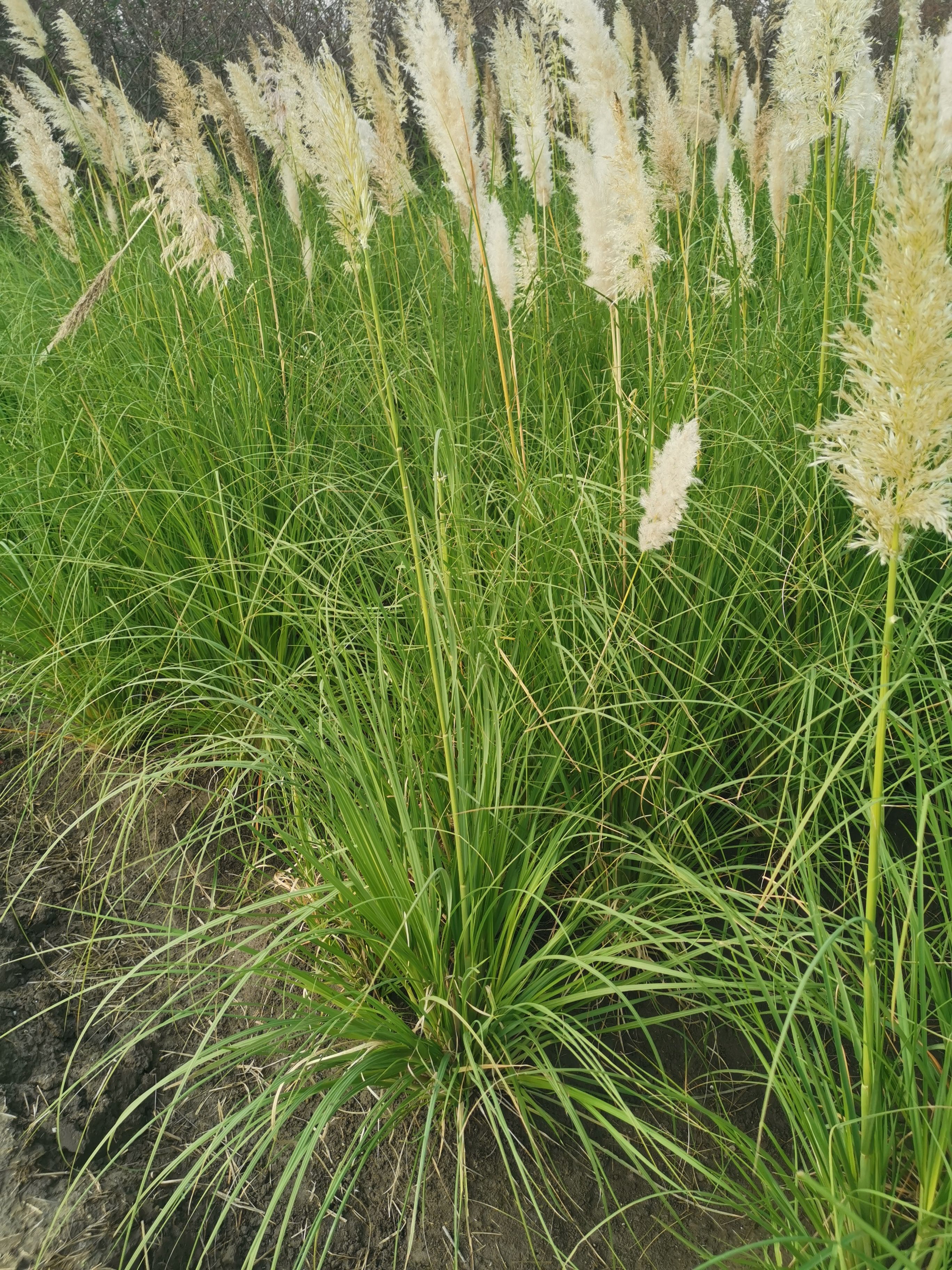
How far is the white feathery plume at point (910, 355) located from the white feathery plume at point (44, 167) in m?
2.99

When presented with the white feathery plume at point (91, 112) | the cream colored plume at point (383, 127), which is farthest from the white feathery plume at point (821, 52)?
the white feathery plume at point (91, 112)

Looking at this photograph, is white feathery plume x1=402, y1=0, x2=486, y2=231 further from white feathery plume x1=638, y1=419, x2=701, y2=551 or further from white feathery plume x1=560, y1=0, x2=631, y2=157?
white feathery plume x1=638, y1=419, x2=701, y2=551

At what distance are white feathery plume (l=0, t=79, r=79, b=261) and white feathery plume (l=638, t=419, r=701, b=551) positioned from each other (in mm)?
A: 2597

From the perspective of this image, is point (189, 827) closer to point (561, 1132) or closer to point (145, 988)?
point (145, 988)

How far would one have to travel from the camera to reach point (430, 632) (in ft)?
5.15

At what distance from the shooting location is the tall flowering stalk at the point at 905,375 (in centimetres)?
92

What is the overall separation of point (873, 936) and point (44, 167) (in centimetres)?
334

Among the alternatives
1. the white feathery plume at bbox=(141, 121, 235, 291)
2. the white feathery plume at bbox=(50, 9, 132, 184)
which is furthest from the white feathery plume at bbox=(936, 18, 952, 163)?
the white feathery plume at bbox=(50, 9, 132, 184)

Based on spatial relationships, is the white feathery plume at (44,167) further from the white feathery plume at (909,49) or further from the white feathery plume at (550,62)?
the white feathery plume at (909,49)

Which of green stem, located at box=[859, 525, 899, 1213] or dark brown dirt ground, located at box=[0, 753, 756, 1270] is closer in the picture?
green stem, located at box=[859, 525, 899, 1213]

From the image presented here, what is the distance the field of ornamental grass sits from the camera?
1.43 meters

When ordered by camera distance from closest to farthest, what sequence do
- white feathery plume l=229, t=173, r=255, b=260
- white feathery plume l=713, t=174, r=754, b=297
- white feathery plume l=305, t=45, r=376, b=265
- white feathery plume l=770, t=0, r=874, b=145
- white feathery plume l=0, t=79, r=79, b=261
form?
white feathery plume l=305, t=45, r=376, b=265 < white feathery plume l=770, t=0, r=874, b=145 < white feathery plume l=713, t=174, r=754, b=297 < white feathery plume l=229, t=173, r=255, b=260 < white feathery plume l=0, t=79, r=79, b=261

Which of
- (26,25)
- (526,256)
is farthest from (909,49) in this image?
(26,25)

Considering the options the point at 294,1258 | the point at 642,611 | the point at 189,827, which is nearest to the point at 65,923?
the point at 189,827
